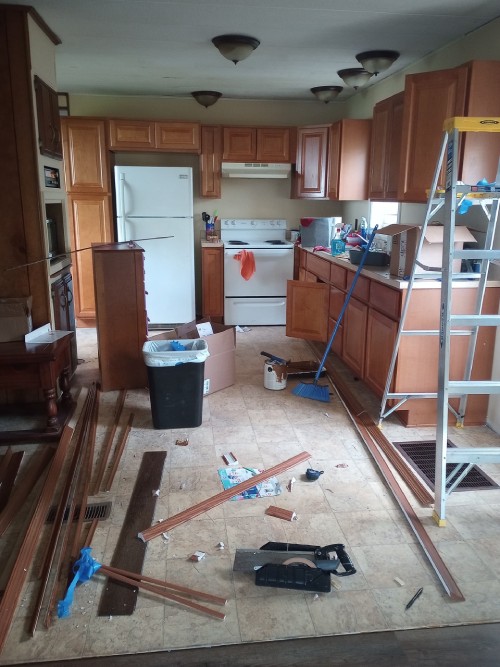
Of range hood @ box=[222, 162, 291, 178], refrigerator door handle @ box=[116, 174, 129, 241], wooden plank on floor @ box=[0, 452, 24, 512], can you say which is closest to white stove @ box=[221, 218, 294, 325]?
range hood @ box=[222, 162, 291, 178]

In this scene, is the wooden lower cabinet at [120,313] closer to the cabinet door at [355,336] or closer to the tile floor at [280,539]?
the tile floor at [280,539]

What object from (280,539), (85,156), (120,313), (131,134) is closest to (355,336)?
(120,313)

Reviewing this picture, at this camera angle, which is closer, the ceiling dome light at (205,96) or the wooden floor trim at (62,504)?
the wooden floor trim at (62,504)

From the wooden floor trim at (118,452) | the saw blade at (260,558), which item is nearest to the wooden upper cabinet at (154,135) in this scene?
the wooden floor trim at (118,452)

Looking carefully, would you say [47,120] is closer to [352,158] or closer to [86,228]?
[86,228]

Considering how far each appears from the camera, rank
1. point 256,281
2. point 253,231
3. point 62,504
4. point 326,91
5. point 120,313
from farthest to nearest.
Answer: point 253,231
point 256,281
point 326,91
point 120,313
point 62,504

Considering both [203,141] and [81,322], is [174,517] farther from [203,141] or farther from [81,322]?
[203,141]

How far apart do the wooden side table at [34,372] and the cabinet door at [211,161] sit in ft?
10.1

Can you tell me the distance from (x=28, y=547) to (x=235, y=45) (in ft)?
10.4

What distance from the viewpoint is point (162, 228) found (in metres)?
5.59

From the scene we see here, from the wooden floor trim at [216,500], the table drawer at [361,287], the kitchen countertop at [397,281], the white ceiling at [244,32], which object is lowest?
the wooden floor trim at [216,500]

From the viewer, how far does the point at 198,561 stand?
6.99ft

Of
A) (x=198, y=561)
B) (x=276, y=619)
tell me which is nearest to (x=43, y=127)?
(x=198, y=561)

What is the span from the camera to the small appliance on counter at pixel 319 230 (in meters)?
5.42
